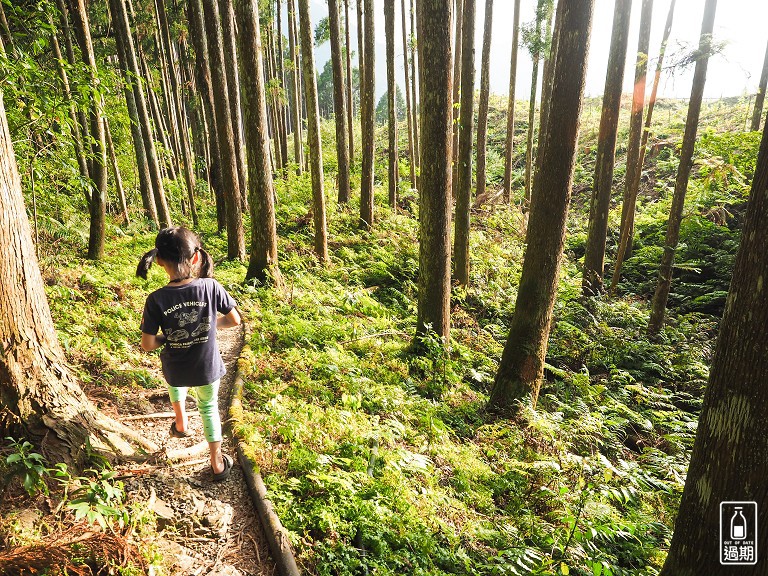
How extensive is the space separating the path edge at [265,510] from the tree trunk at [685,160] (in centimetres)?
1050

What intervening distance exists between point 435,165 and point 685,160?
7.26m

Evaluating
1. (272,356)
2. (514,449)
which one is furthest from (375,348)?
(514,449)

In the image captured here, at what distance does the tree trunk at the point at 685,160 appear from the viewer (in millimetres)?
9500

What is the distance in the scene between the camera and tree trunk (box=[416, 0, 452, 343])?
6.10 meters

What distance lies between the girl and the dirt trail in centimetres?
22


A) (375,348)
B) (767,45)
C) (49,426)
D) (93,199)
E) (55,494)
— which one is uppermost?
(767,45)

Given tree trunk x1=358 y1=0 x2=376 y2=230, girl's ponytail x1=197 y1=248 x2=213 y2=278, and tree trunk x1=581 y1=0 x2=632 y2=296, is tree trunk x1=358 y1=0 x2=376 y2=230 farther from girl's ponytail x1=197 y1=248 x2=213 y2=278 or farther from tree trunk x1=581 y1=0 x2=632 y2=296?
girl's ponytail x1=197 y1=248 x2=213 y2=278

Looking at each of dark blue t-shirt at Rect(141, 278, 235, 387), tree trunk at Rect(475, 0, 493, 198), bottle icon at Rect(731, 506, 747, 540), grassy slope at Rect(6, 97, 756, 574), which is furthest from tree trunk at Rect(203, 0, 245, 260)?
bottle icon at Rect(731, 506, 747, 540)

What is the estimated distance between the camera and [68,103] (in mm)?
5500

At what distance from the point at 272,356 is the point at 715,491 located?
545cm

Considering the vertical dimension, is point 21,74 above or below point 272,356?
above

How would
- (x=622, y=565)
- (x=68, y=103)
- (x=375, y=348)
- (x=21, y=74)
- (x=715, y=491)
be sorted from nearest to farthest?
1. (x=715, y=491)
2. (x=622, y=565)
3. (x=21, y=74)
4. (x=68, y=103)
5. (x=375, y=348)

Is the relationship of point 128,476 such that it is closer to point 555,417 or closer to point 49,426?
point 49,426

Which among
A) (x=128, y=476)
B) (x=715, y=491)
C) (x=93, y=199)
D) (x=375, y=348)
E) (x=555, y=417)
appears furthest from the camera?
(x=93, y=199)
